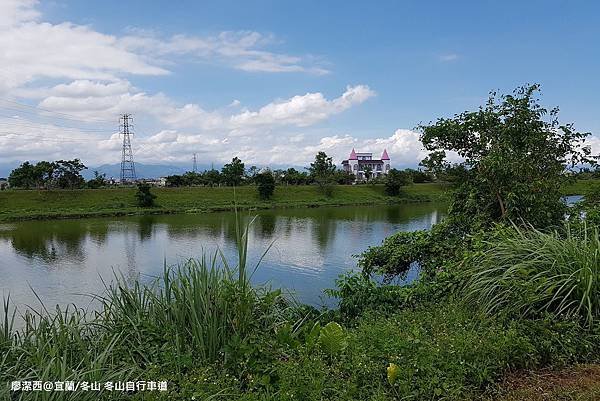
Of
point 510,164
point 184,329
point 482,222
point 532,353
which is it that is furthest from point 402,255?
point 184,329

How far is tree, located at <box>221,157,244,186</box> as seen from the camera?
44.5 m

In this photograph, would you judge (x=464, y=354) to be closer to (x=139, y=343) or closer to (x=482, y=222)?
(x=139, y=343)

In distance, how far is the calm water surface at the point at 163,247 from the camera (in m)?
12.1

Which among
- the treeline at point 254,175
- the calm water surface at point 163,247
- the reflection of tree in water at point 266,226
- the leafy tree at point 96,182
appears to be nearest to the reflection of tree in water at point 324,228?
the calm water surface at point 163,247

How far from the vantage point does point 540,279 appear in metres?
3.64

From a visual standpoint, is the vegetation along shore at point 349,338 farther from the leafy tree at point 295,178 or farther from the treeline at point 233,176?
the leafy tree at point 295,178

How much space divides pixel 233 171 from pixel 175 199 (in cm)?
887

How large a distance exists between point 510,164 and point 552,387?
3483mm

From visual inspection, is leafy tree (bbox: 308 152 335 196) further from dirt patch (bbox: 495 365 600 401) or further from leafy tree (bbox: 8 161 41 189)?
dirt patch (bbox: 495 365 600 401)

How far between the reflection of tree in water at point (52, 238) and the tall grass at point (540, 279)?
15.7 m

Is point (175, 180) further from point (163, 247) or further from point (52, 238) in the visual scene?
point (163, 247)

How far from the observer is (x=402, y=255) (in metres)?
6.40

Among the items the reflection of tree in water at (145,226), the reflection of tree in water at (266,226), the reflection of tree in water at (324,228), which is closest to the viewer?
the reflection of tree in water at (324,228)

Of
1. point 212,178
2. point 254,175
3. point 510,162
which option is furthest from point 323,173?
point 510,162
